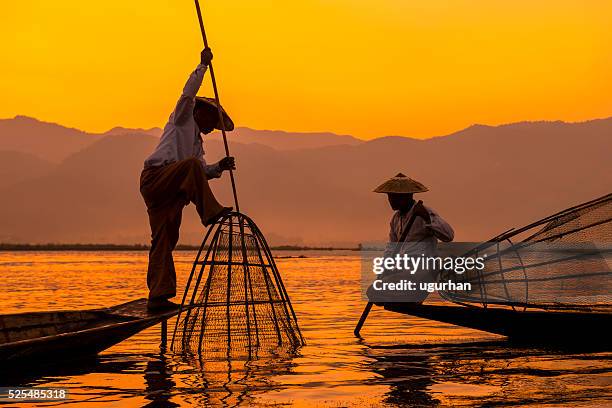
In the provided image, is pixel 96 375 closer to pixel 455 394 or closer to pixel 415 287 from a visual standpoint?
pixel 455 394

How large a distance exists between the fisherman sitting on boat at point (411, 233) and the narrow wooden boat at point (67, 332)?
274 centimetres

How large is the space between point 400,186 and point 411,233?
518mm

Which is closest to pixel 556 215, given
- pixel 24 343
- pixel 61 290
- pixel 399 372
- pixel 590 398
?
pixel 399 372

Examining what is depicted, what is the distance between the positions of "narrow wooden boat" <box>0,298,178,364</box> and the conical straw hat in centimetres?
279

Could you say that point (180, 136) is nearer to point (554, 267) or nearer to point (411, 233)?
point (411, 233)

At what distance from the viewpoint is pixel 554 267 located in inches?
433

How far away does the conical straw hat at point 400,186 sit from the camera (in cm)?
1091

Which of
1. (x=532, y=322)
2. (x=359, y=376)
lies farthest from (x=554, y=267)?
(x=359, y=376)

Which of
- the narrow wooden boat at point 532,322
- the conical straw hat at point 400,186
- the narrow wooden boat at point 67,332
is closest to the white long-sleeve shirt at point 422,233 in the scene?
the conical straw hat at point 400,186

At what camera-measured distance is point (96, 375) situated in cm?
843

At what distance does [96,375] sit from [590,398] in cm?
395

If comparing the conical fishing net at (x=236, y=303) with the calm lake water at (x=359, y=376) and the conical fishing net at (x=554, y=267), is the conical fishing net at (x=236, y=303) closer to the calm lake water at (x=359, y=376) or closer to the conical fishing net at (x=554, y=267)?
the calm lake water at (x=359, y=376)

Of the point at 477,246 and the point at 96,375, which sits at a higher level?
the point at 477,246

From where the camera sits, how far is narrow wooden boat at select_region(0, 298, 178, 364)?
7.37 meters
